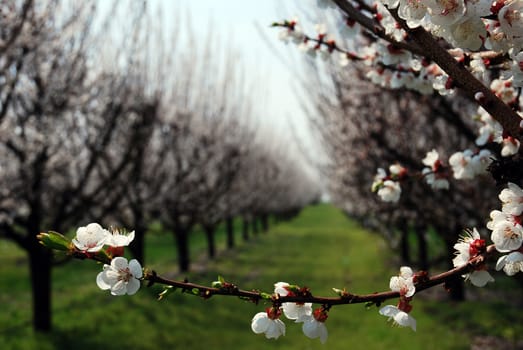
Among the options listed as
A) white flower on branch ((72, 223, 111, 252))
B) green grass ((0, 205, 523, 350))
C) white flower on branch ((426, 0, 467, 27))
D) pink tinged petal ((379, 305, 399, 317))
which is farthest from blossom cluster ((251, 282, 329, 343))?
green grass ((0, 205, 523, 350))

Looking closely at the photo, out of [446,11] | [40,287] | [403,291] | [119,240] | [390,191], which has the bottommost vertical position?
[40,287]

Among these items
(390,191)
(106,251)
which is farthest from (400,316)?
(390,191)

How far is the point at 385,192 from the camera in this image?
270cm

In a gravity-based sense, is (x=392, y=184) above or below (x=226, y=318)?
above

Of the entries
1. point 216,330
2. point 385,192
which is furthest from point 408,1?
point 216,330

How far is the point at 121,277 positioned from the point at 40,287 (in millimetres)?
8057

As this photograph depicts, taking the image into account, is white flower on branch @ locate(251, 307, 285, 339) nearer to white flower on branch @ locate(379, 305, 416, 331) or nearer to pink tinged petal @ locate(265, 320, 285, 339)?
pink tinged petal @ locate(265, 320, 285, 339)

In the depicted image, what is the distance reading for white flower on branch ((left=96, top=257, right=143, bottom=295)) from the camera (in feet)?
4.79

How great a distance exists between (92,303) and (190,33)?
777 centimetres

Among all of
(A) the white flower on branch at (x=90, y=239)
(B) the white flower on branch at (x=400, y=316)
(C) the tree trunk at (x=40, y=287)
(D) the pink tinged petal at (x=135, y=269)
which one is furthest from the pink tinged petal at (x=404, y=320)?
(C) the tree trunk at (x=40, y=287)

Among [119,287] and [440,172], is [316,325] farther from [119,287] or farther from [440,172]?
[440,172]

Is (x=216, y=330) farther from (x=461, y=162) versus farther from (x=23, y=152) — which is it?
Result: (x=461, y=162)

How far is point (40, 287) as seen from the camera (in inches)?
337

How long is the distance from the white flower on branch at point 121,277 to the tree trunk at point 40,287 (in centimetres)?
762
